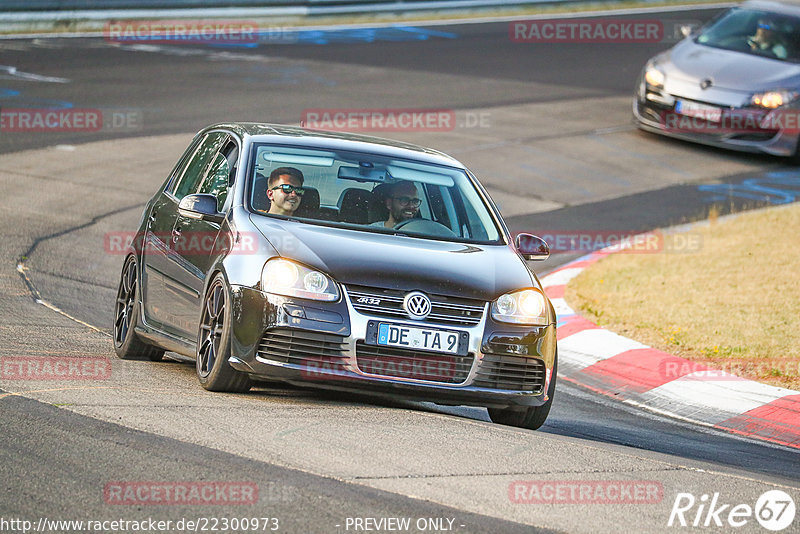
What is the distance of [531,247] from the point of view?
7.93 metres

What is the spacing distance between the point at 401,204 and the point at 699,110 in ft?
36.2

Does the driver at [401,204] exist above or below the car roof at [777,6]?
above

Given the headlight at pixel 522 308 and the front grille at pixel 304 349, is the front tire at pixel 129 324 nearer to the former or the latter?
the front grille at pixel 304 349

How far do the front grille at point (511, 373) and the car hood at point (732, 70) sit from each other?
11.5 metres

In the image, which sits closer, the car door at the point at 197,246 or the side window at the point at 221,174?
the car door at the point at 197,246

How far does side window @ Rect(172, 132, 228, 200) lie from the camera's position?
8430 millimetres

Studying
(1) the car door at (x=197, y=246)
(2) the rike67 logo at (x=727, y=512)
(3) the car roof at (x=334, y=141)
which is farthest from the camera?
(3) the car roof at (x=334, y=141)

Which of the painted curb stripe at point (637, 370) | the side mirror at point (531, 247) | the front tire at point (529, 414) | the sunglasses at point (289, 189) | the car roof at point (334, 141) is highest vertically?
the car roof at point (334, 141)

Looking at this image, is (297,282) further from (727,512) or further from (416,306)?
(727,512)

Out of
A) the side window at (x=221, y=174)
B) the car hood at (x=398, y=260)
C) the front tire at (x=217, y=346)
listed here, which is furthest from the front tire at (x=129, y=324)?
the car hood at (x=398, y=260)

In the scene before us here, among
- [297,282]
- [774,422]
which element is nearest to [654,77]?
[774,422]

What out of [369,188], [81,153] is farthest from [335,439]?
[81,153]

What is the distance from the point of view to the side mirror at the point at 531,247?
25.9 ft

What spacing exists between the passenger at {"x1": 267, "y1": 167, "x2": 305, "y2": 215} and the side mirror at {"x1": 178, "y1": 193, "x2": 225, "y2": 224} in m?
0.32
